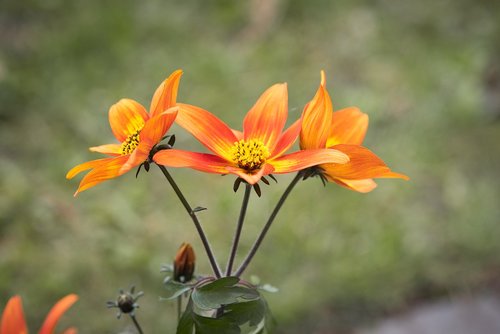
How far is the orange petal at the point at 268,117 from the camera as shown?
0.73 meters

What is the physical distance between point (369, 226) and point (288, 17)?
1421mm

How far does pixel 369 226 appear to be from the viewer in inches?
84.8

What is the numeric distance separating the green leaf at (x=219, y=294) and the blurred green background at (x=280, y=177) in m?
1.18

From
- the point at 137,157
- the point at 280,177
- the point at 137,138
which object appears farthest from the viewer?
the point at 280,177

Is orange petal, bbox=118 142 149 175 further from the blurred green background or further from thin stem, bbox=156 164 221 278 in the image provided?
the blurred green background

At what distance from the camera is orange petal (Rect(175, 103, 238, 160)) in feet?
2.28

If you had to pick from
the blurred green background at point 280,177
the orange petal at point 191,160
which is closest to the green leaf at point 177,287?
the orange petal at point 191,160

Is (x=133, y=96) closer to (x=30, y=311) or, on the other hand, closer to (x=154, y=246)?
(x=154, y=246)

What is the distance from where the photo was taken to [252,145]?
73cm

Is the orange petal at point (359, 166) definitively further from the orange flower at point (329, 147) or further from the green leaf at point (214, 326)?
the green leaf at point (214, 326)

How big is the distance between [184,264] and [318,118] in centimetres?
26

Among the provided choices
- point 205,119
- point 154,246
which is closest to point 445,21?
point 154,246

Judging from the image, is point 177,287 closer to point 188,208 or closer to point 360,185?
point 188,208

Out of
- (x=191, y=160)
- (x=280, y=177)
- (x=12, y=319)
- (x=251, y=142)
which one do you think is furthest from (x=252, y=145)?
(x=280, y=177)
